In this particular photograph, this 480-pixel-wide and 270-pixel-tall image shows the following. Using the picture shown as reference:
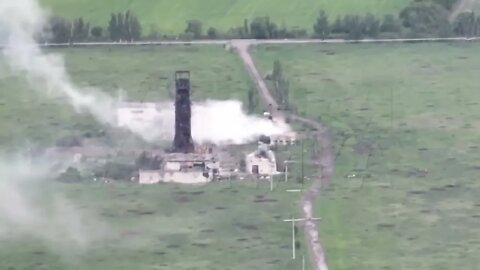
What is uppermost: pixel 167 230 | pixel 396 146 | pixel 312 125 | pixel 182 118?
pixel 182 118

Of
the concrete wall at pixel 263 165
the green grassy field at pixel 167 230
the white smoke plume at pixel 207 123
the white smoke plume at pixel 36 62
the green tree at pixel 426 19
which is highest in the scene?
the green tree at pixel 426 19

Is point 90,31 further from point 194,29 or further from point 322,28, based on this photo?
point 322,28

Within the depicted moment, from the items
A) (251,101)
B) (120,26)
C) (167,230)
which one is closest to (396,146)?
(251,101)

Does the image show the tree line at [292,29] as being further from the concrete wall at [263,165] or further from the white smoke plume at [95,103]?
the concrete wall at [263,165]

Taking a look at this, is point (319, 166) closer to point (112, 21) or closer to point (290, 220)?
point (290, 220)

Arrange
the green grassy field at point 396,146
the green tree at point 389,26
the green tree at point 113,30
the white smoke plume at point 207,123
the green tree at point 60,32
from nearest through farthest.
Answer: the green grassy field at point 396,146, the white smoke plume at point 207,123, the green tree at point 60,32, the green tree at point 113,30, the green tree at point 389,26

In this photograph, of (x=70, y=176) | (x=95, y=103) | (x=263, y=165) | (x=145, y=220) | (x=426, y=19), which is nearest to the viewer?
(x=145, y=220)

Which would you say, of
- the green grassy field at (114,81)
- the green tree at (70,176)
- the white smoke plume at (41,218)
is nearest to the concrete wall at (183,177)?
the green tree at (70,176)
